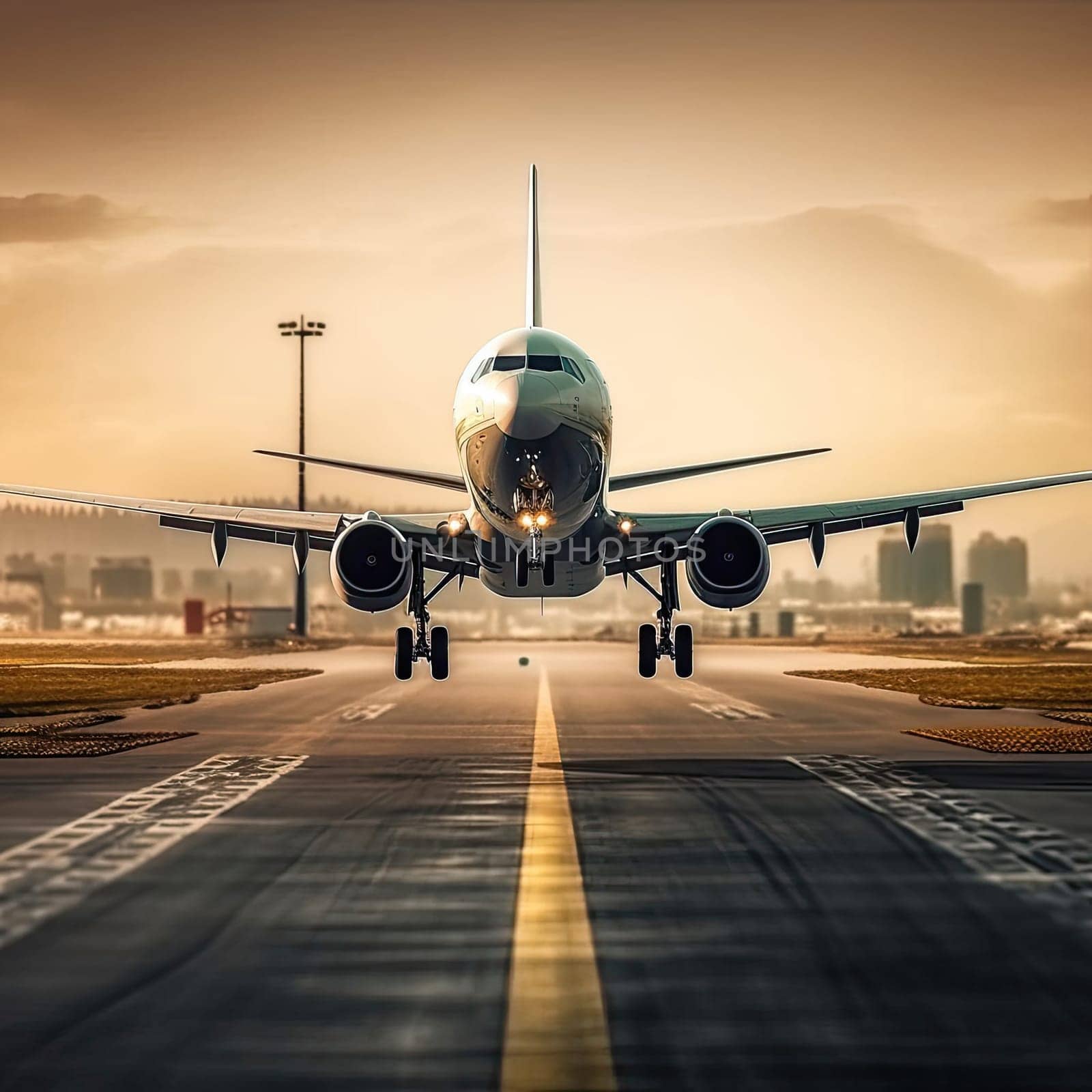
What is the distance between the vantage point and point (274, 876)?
36.7ft

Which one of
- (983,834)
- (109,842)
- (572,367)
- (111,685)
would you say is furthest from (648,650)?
(109,842)

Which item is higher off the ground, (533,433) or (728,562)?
(533,433)

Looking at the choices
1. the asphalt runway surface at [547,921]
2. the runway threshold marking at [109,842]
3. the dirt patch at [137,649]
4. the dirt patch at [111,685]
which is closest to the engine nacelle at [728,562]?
the asphalt runway surface at [547,921]

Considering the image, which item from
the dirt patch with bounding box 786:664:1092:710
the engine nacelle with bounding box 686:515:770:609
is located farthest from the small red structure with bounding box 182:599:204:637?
the engine nacelle with bounding box 686:515:770:609

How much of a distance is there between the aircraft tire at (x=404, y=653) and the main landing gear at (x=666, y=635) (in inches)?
220

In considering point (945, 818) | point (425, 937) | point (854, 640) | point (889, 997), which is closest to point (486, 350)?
point (945, 818)

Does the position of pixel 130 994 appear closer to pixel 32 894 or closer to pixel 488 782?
pixel 32 894

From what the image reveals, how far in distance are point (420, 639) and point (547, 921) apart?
2315cm

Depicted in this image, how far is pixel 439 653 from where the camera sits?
1340 inches

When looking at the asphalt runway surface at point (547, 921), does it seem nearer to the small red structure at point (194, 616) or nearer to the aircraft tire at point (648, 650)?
the aircraft tire at point (648, 650)

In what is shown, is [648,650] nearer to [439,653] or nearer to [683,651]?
[683,651]

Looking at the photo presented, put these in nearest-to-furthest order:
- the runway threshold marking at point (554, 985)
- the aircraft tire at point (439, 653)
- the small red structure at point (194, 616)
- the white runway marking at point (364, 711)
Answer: the runway threshold marking at point (554, 985)
the white runway marking at point (364, 711)
the aircraft tire at point (439, 653)
the small red structure at point (194, 616)

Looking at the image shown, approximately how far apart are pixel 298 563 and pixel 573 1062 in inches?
1119

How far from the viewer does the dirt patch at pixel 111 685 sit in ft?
108
